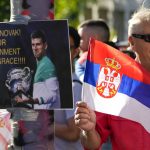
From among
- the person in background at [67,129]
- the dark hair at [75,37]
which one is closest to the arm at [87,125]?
the person in background at [67,129]

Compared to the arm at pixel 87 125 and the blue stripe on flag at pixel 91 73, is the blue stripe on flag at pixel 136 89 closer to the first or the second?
the blue stripe on flag at pixel 91 73

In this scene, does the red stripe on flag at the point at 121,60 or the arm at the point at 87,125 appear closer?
the arm at the point at 87,125

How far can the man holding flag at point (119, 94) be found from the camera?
3.82 meters

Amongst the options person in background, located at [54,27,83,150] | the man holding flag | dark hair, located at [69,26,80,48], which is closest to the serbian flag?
the man holding flag

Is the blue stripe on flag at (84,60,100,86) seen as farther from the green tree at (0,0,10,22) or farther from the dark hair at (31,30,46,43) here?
the green tree at (0,0,10,22)

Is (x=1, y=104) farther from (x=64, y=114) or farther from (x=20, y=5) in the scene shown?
(x=64, y=114)

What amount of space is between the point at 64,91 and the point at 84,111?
35cm

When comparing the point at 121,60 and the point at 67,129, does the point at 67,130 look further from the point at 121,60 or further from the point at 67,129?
the point at 121,60

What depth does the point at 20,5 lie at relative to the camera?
412 centimetres

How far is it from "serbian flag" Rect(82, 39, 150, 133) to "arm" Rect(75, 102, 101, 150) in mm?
129

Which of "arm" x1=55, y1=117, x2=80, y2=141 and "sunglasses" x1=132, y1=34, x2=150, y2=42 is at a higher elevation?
"sunglasses" x1=132, y1=34, x2=150, y2=42

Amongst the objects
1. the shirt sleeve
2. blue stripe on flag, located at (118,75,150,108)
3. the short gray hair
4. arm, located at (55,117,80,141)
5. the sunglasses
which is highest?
the short gray hair

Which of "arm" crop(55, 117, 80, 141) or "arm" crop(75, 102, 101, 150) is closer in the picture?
"arm" crop(75, 102, 101, 150)

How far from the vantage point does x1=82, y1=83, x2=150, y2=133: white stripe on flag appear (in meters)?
3.82
